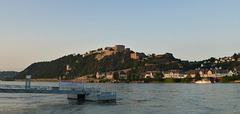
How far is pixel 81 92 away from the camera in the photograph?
64312 mm

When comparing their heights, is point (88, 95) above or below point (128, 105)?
above

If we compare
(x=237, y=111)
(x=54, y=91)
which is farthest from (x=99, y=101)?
(x=237, y=111)

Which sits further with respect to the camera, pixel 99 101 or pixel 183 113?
pixel 99 101

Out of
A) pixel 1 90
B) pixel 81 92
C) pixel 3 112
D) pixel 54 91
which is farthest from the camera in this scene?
pixel 81 92

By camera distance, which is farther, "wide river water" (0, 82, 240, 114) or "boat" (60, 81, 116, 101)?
"boat" (60, 81, 116, 101)

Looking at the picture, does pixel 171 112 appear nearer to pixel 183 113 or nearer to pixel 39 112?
pixel 183 113

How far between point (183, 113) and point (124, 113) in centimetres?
1126

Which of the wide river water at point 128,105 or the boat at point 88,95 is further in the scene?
the boat at point 88,95

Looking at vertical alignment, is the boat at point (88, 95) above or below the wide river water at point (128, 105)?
above

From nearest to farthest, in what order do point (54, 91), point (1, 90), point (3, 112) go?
point (3, 112), point (1, 90), point (54, 91)

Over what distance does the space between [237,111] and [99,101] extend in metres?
A: 31.4

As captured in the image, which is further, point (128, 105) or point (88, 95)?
point (88, 95)

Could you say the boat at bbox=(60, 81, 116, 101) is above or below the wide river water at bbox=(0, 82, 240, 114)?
above

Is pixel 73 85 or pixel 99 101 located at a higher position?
pixel 73 85
